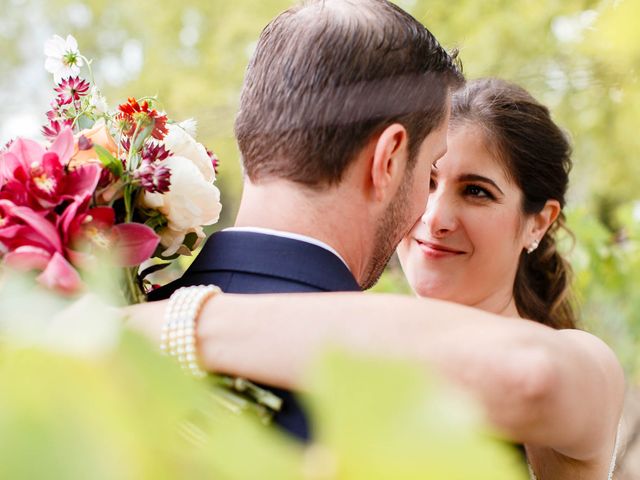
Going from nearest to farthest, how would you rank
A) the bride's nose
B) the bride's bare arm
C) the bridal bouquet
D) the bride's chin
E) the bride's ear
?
1. the bride's bare arm
2. the bridal bouquet
3. the bride's nose
4. the bride's chin
5. the bride's ear

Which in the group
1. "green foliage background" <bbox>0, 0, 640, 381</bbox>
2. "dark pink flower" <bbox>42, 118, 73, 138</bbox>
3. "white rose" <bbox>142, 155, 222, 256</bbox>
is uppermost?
"dark pink flower" <bbox>42, 118, 73, 138</bbox>

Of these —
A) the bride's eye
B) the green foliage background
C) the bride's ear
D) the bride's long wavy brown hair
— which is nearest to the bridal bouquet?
the green foliage background

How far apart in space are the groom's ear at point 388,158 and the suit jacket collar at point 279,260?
0.18 meters

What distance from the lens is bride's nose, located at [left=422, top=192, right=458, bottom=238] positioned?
2.50 meters

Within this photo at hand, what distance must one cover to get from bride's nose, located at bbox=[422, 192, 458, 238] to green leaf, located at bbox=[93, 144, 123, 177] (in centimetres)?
140

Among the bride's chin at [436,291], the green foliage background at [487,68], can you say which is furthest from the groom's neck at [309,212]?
the bride's chin at [436,291]

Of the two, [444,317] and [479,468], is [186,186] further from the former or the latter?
[479,468]

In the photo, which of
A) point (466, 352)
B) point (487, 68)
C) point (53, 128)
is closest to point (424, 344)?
point (466, 352)

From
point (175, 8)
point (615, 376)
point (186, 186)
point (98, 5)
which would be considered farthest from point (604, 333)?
point (98, 5)

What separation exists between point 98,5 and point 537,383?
12819 millimetres

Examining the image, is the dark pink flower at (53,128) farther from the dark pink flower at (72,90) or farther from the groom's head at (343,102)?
the groom's head at (343,102)

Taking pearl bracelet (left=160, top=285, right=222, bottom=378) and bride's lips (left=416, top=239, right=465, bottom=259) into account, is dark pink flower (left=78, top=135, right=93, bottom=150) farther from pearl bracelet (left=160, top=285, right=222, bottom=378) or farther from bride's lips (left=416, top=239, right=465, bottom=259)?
bride's lips (left=416, top=239, right=465, bottom=259)

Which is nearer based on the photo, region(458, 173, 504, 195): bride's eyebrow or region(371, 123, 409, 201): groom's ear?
region(371, 123, 409, 201): groom's ear

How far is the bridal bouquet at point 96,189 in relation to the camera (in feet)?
3.76
